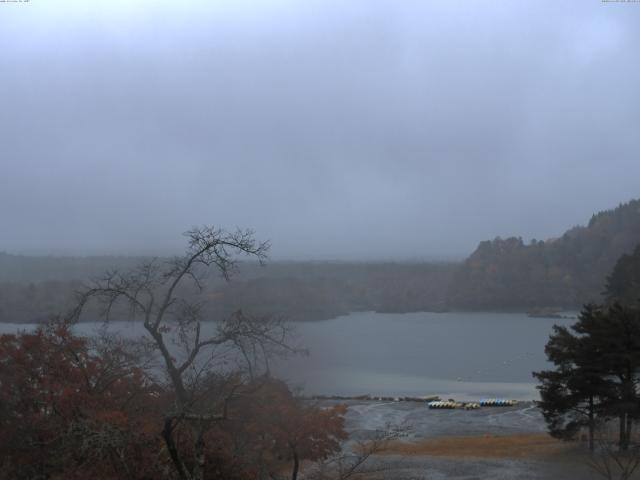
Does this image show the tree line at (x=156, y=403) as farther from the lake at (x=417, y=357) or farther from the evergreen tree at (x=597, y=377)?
the evergreen tree at (x=597, y=377)

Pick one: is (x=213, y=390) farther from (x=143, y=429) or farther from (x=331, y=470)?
(x=331, y=470)

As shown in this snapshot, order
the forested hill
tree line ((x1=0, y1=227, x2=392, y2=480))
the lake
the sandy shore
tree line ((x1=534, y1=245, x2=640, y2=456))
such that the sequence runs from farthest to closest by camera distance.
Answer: the forested hill, the lake, tree line ((x1=534, y1=245, x2=640, y2=456)), the sandy shore, tree line ((x1=0, y1=227, x2=392, y2=480))

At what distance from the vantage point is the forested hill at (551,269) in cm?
7544

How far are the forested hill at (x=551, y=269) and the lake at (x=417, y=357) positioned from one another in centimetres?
1576

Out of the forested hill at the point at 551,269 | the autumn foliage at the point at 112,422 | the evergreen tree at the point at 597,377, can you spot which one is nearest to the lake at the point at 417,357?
the autumn foliage at the point at 112,422

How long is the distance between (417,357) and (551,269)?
157 ft

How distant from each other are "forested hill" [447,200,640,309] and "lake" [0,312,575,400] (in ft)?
51.7

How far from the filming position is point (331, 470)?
9945mm

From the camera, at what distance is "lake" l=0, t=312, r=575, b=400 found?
25359 millimetres

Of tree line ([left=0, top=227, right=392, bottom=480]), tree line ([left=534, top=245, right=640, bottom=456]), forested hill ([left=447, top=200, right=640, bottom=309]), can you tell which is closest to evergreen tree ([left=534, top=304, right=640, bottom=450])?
tree line ([left=534, top=245, right=640, bottom=456])

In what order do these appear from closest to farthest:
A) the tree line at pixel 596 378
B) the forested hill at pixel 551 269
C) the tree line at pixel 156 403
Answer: the tree line at pixel 156 403, the tree line at pixel 596 378, the forested hill at pixel 551 269

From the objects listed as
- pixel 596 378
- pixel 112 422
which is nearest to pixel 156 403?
pixel 112 422

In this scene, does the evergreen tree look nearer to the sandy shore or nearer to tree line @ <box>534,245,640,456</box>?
tree line @ <box>534,245,640,456</box>

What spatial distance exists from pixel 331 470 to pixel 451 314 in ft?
207
